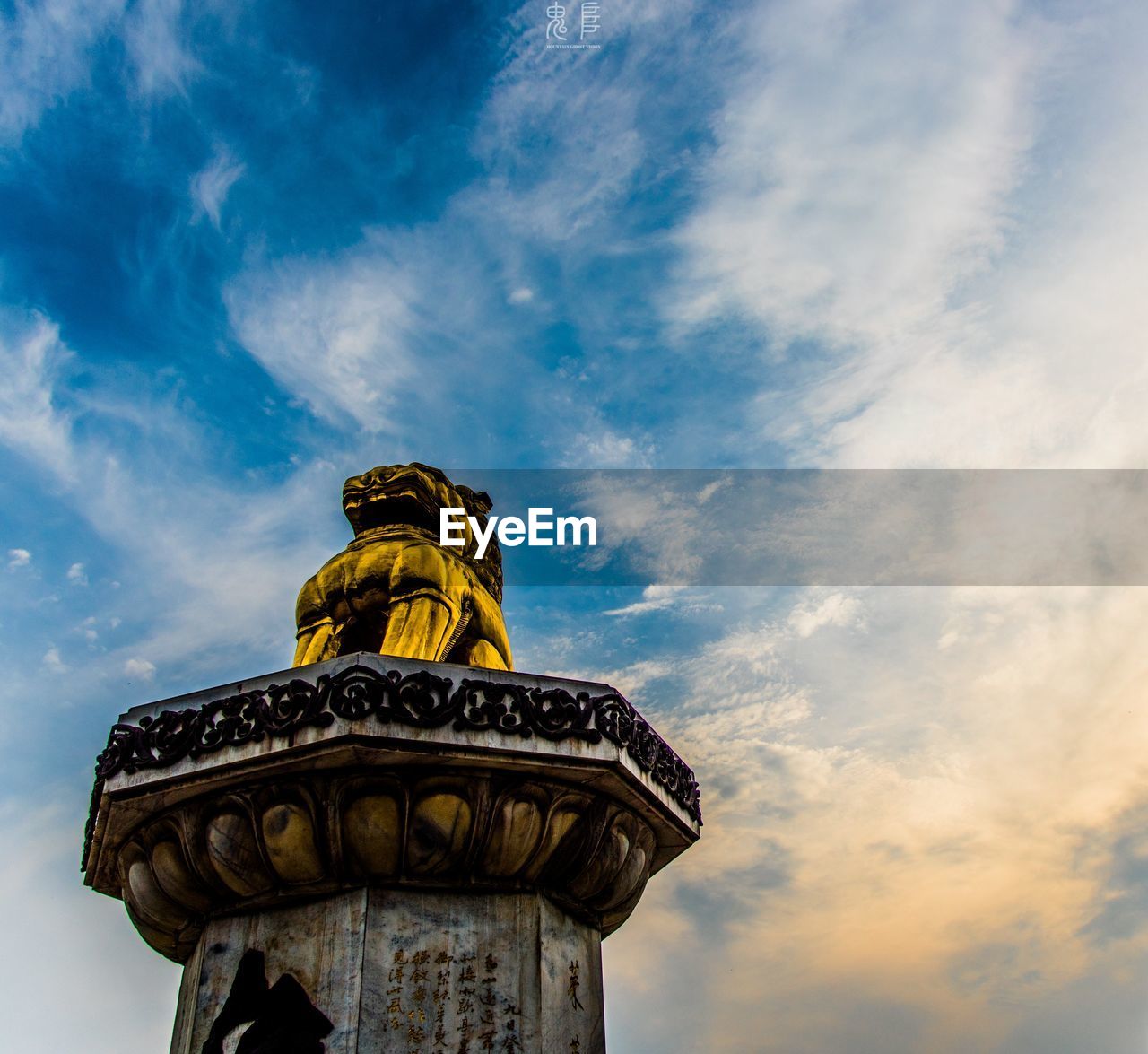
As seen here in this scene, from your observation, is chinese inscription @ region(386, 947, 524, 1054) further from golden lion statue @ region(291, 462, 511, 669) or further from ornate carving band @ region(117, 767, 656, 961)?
golden lion statue @ region(291, 462, 511, 669)

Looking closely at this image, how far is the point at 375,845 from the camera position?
19.5 feet

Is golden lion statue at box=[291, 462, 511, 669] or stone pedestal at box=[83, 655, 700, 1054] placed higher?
golden lion statue at box=[291, 462, 511, 669]

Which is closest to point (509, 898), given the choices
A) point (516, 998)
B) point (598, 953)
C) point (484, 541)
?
point (516, 998)

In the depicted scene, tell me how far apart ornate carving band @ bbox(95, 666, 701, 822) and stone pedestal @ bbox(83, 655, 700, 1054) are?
0.4 inches

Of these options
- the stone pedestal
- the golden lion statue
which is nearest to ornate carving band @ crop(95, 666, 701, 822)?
the stone pedestal

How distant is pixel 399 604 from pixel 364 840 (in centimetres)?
267

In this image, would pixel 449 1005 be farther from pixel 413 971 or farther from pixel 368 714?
pixel 368 714

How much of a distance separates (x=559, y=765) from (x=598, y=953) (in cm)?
154

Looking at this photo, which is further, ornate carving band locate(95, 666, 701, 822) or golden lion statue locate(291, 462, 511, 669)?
golden lion statue locate(291, 462, 511, 669)

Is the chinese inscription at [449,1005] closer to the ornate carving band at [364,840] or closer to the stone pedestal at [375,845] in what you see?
the stone pedestal at [375,845]

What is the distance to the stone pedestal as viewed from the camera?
579cm

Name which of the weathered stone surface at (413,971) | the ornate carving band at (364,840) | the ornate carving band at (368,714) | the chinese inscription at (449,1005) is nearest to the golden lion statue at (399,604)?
the ornate carving band at (368,714)

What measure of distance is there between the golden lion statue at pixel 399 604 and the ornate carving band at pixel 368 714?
1.87 m

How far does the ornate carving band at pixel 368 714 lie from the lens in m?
5.90
